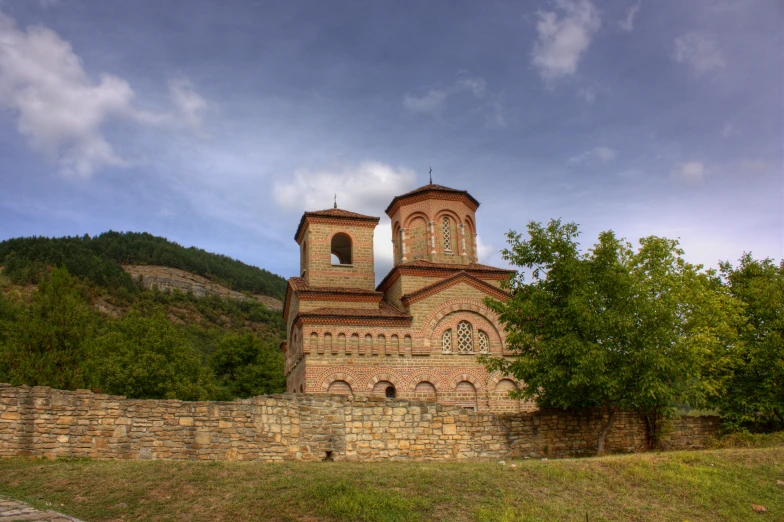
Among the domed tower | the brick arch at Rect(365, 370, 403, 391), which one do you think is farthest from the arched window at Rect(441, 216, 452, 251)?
the brick arch at Rect(365, 370, 403, 391)

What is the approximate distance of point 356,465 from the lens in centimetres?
1126

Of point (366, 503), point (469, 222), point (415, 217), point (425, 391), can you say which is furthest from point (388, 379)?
point (366, 503)

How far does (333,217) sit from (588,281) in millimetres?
12315

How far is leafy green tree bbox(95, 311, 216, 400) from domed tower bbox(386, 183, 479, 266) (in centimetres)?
1374

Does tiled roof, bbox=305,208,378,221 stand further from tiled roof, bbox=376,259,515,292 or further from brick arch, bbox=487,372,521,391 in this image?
brick arch, bbox=487,372,521,391

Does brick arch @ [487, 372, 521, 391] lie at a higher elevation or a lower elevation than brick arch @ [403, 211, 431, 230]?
lower

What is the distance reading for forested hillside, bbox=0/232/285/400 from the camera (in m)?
25.3

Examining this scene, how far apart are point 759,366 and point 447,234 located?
12757 millimetres

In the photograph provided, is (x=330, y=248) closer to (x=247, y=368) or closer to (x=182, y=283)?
Answer: (x=247, y=368)

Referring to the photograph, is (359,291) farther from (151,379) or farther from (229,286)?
(229,286)

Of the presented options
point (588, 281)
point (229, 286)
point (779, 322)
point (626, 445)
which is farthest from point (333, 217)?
point (229, 286)

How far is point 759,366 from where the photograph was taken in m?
18.1

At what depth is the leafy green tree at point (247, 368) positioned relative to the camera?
1610 inches

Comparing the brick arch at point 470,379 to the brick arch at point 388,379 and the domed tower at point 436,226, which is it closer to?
the brick arch at point 388,379
